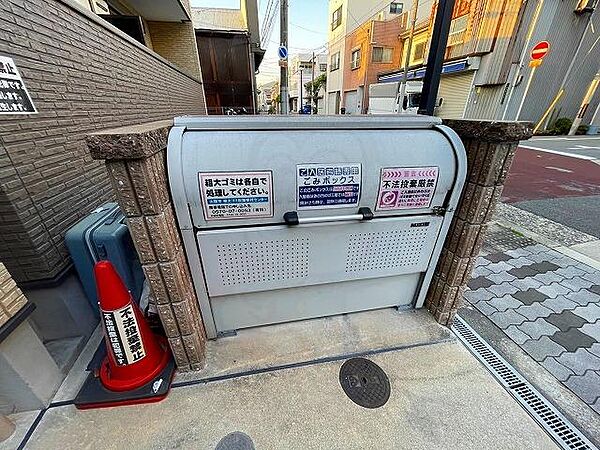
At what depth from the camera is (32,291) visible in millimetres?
1852

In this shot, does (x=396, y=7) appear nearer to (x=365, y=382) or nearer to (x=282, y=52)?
(x=282, y=52)

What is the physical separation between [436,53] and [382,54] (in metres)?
25.2

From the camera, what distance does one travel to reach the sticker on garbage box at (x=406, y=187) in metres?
1.69

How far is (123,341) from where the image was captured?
1632 mm

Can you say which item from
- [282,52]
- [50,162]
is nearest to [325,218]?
[50,162]

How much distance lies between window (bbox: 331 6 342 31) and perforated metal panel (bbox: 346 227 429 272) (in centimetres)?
3318

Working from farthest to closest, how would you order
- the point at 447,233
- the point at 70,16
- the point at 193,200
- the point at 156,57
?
the point at 156,57
the point at 70,16
the point at 447,233
the point at 193,200

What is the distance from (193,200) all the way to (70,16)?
7.90 ft

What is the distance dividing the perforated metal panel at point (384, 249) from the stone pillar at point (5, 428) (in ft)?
7.40

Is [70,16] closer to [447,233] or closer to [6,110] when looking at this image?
[6,110]

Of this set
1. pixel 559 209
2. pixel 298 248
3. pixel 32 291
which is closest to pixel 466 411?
Result: pixel 298 248

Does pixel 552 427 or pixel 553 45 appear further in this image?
pixel 553 45

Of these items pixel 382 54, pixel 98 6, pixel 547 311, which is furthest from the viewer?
pixel 382 54

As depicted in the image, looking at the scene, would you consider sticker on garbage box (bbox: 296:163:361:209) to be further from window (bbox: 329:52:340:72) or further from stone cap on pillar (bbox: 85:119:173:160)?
window (bbox: 329:52:340:72)
